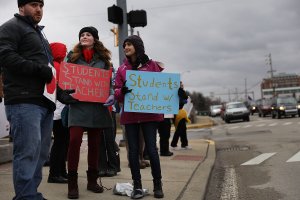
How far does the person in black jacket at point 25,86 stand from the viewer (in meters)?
3.52

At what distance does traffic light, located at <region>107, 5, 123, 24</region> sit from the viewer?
10078 millimetres

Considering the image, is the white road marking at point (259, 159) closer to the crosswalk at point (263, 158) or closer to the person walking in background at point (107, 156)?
the crosswalk at point (263, 158)

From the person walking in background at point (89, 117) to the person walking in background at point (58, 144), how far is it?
2.16 feet

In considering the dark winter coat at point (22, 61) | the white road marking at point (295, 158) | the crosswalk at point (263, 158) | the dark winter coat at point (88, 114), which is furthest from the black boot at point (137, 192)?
Answer: the white road marking at point (295, 158)

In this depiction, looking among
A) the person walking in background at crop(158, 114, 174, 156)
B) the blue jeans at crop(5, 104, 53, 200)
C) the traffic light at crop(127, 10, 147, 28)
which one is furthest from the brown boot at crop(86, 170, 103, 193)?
the traffic light at crop(127, 10, 147, 28)

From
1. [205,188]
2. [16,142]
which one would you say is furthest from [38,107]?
[205,188]

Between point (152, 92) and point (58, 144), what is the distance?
1.56 m

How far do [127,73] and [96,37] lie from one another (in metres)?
0.63

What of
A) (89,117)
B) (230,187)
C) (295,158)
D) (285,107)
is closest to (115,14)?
(295,158)

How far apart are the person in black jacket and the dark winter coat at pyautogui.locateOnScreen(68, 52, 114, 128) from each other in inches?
36.3

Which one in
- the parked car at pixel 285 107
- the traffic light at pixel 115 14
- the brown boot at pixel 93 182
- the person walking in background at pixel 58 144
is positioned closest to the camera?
the brown boot at pixel 93 182

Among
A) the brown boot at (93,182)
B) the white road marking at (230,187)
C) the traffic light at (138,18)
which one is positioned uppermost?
the traffic light at (138,18)

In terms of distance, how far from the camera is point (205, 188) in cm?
559

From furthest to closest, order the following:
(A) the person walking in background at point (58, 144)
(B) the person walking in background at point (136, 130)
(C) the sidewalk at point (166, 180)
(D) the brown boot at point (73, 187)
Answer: (A) the person walking in background at point (58, 144), (C) the sidewalk at point (166, 180), (B) the person walking in background at point (136, 130), (D) the brown boot at point (73, 187)
